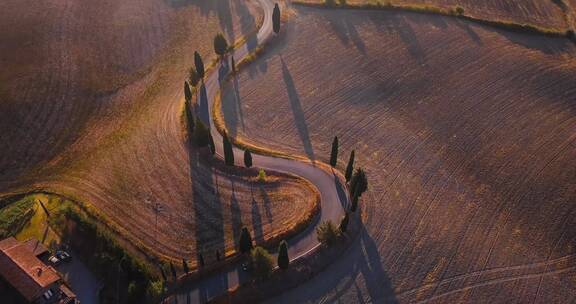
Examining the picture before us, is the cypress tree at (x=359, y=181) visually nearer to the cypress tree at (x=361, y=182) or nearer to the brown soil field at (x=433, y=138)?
the cypress tree at (x=361, y=182)

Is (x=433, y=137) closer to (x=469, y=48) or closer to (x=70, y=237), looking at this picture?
(x=469, y=48)

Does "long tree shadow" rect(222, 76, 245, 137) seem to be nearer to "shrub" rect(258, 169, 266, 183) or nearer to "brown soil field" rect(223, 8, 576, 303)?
"brown soil field" rect(223, 8, 576, 303)

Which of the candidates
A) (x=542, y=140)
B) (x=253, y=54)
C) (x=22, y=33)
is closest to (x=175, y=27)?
(x=253, y=54)

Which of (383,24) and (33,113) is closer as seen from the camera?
(33,113)

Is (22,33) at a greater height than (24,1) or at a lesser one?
lesser

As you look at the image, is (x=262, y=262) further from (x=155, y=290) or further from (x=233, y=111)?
(x=233, y=111)

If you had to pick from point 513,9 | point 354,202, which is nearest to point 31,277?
point 354,202
